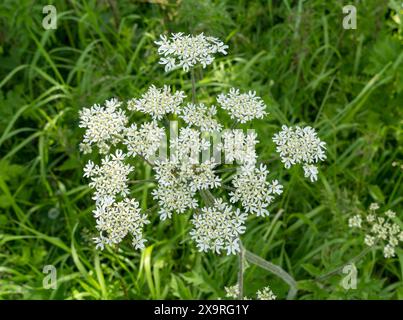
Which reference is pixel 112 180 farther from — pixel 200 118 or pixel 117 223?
pixel 200 118

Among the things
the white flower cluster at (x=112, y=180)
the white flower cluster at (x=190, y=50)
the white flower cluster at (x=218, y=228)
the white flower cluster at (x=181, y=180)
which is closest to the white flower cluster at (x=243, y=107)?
the white flower cluster at (x=190, y=50)

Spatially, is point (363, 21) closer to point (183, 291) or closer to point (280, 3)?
point (280, 3)

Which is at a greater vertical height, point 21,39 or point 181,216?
point 21,39

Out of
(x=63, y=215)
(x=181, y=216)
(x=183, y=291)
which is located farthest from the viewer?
(x=63, y=215)

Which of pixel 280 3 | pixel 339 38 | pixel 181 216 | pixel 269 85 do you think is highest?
pixel 280 3

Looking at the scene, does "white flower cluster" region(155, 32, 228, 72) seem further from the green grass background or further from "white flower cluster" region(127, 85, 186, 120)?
the green grass background

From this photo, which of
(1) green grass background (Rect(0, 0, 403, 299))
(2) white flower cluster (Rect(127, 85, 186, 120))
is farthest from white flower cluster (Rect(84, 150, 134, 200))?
(1) green grass background (Rect(0, 0, 403, 299))
